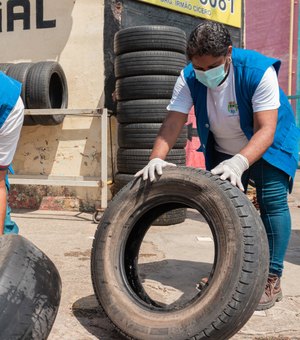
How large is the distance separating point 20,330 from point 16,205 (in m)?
4.57

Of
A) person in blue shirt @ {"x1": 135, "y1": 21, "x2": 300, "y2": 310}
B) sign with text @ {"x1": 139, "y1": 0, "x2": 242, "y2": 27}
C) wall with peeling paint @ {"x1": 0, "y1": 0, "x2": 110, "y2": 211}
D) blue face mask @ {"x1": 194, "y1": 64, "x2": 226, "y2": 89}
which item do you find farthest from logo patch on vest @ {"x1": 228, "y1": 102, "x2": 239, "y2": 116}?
sign with text @ {"x1": 139, "y1": 0, "x2": 242, "y2": 27}

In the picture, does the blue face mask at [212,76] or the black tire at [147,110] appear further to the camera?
the black tire at [147,110]

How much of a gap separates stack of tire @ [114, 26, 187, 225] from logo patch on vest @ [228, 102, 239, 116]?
7.77 feet

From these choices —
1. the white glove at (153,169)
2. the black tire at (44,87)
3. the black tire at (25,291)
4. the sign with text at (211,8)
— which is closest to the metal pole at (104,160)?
the black tire at (44,87)

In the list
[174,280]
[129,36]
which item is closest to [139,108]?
[129,36]

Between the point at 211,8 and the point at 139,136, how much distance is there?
2728 mm

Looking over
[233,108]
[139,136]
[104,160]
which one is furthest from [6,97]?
[104,160]

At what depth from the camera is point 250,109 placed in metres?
2.55

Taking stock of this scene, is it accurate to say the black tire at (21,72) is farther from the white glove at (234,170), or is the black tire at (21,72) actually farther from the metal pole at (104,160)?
the white glove at (234,170)

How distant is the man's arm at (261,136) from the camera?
7.82ft

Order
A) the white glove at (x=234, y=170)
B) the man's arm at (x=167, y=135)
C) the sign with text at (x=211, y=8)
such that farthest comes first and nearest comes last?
the sign with text at (x=211, y=8) → the man's arm at (x=167, y=135) → the white glove at (x=234, y=170)

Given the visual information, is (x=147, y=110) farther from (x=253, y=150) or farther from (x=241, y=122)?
(x=253, y=150)

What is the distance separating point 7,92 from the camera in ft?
7.93

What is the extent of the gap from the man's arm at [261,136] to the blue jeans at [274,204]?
304 millimetres
